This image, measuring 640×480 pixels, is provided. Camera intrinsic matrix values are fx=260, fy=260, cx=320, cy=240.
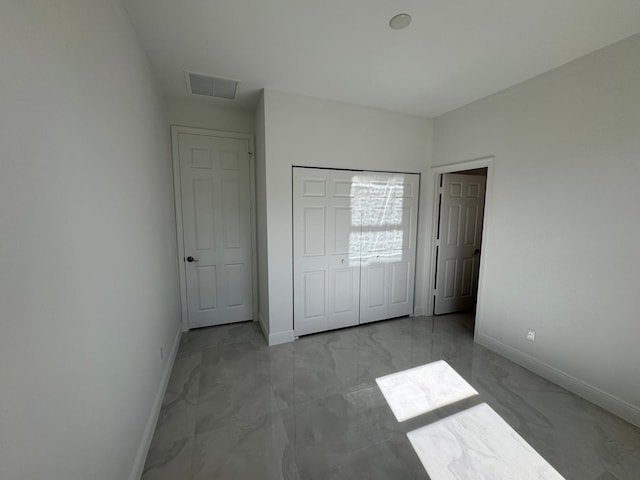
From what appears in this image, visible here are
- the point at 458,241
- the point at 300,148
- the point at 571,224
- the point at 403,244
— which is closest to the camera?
the point at 571,224

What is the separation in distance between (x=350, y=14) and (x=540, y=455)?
3.09m

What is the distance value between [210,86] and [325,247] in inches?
83.0

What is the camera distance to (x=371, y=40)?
1951 mm

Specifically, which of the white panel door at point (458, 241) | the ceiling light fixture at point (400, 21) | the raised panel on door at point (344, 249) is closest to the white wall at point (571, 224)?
Answer: the white panel door at point (458, 241)

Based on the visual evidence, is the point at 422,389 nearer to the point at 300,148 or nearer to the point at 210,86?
the point at 300,148

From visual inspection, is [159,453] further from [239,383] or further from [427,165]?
[427,165]

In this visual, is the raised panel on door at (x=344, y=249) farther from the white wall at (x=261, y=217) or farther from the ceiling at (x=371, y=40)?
the ceiling at (x=371, y=40)

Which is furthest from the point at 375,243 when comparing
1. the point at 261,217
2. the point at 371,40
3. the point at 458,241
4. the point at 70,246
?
the point at 70,246

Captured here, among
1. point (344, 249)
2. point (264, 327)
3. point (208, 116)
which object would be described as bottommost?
point (264, 327)

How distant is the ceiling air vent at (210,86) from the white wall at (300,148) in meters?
0.38

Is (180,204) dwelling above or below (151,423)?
above

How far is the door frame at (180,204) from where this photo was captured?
121 inches

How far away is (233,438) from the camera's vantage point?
5.82 feet

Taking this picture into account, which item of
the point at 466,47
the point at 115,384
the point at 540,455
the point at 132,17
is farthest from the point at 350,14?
the point at 540,455
